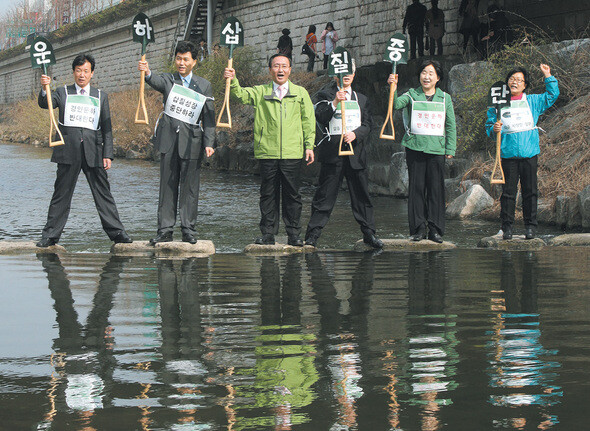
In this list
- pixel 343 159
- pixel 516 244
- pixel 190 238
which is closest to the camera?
pixel 190 238

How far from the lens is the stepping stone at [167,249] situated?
813cm

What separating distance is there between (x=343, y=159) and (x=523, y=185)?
6.21 feet

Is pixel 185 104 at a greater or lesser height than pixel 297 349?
greater

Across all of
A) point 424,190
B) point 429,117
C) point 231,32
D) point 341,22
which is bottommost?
point 424,190

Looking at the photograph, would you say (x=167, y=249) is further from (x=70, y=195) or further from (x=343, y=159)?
(x=343, y=159)

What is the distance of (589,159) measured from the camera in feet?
44.0

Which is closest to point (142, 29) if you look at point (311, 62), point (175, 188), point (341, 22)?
point (175, 188)

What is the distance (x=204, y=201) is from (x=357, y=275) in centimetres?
980

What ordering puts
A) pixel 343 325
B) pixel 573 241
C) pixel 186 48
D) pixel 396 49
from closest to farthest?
1. pixel 343 325
2. pixel 186 48
3. pixel 396 49
4. pixel 573 241

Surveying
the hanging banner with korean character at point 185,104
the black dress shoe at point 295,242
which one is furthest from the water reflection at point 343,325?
the hanging banner with korean character at point 185,104

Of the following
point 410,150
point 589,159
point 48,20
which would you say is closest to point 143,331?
point 410,150

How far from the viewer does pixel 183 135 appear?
8195 millimetres

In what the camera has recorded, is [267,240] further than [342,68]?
Yes

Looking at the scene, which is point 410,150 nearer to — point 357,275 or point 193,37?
point 357,275
